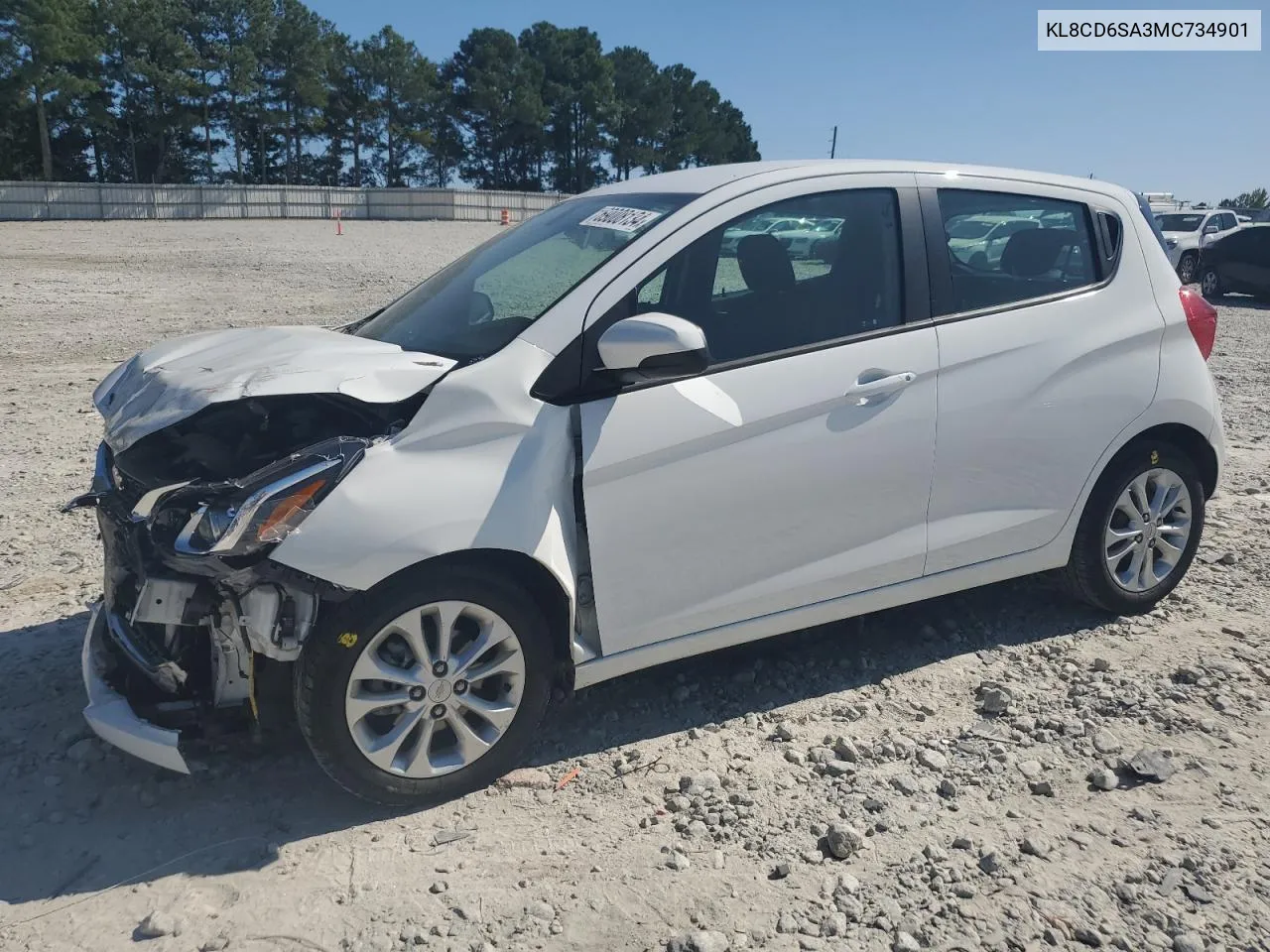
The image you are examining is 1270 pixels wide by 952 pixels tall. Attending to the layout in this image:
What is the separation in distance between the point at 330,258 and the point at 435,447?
76.4 ft

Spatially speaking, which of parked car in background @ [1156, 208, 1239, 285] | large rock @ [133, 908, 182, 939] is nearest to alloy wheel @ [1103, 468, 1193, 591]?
large rock @ [133, 908, 182, 939]

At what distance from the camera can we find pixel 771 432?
11.4ft

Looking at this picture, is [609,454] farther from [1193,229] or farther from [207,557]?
[1193,229]

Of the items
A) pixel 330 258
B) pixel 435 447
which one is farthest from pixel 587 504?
pixel 330 258

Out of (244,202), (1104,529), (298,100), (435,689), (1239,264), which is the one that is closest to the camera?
(435,689)

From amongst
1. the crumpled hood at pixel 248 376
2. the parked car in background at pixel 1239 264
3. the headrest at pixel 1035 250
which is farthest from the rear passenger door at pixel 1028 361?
the parked car in background at pixel 1239 264

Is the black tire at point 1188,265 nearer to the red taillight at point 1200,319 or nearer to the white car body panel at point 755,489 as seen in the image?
the red taillight at point 1200,319

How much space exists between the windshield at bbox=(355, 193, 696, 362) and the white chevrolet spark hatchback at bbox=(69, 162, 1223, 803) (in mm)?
20

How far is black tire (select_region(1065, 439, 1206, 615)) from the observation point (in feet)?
14.3

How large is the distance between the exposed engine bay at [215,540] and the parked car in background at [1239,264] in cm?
2006

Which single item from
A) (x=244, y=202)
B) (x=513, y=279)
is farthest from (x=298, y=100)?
(x=513, y=279)

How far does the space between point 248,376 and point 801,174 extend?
2034 millimetres

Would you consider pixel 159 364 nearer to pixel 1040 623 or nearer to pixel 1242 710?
pixel 1040 623

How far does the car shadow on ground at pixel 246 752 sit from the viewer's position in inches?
119
